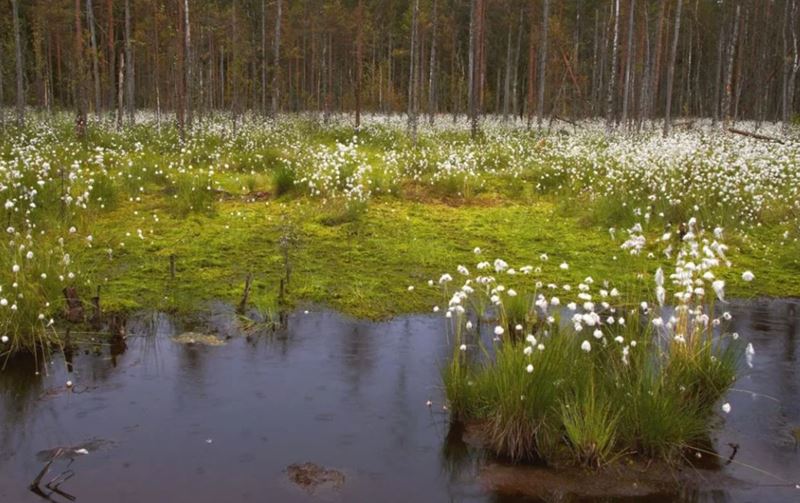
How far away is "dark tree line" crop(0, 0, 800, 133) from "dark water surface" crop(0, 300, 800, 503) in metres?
19.4

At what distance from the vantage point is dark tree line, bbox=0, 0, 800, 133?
32.8 metres

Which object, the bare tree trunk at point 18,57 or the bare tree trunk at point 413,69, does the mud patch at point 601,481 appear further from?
the bare tree trunk at point 18,57

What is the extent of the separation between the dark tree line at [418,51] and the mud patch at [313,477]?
70.1 ft

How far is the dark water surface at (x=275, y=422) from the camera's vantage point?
4.58 m

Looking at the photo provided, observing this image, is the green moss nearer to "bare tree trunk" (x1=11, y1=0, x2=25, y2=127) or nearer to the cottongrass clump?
the cottongrass clump

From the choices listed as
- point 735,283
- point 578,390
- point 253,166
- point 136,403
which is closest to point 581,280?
point 735,283

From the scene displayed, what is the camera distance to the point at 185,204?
40.6 ft

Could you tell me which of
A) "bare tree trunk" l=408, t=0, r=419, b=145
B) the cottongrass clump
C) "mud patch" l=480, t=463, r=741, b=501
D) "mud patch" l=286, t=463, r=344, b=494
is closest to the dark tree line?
"bare tree trunk" l=408, t=0, r=419, b=145

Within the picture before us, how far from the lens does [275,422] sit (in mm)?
5445

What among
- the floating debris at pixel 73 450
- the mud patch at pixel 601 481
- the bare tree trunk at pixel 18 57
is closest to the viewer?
the mud patch at pixel 601 481

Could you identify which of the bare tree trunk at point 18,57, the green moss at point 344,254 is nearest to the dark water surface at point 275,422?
the green moss at point 344,254

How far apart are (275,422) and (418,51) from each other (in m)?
30.1

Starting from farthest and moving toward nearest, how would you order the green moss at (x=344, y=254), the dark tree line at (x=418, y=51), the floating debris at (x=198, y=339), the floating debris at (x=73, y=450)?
the dark tree line at (x=418, y=51)
the green moss at (x=344, y=254)
the floating debris at (x=198, y=339)
the floating debris at (x=73, y=450)

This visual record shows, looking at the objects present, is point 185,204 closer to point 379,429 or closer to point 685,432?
point 379,429
